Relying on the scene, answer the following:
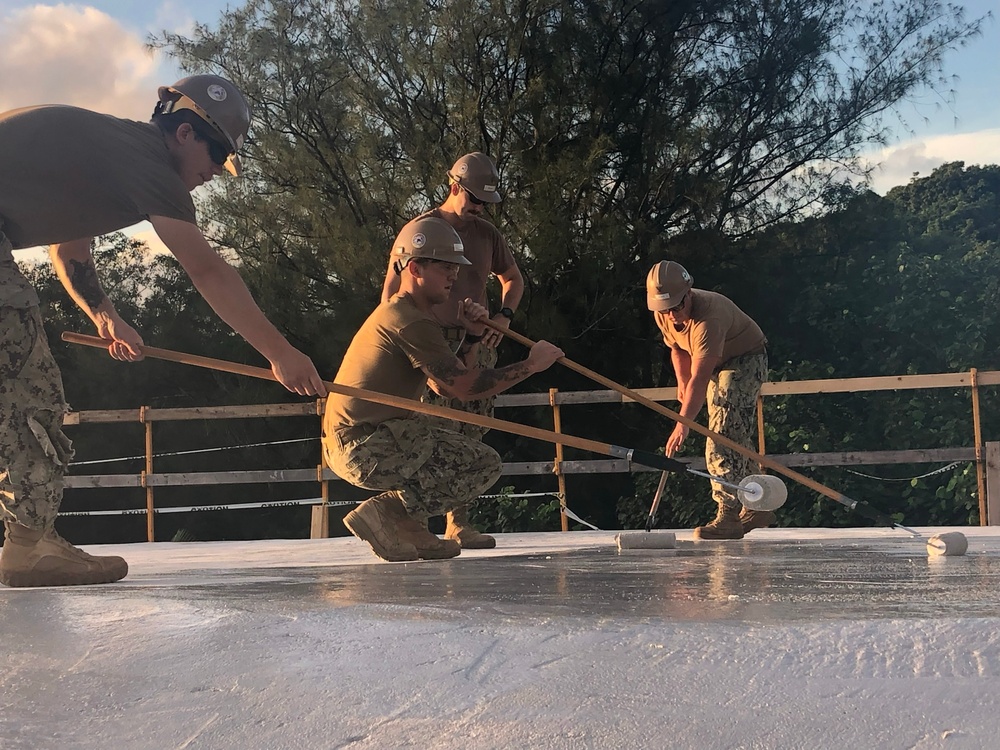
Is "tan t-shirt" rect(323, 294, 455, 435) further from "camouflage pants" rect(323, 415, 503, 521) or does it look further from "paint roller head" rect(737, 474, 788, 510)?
"paint roller head" rect(737, 474, 788, 510)

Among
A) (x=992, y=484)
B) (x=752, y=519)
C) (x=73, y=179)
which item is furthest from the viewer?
(x=992, y=484)

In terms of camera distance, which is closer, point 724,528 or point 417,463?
point 417,463

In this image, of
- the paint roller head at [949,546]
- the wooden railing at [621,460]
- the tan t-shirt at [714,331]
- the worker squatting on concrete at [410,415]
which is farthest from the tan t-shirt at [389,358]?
the wooden railing at [621,460]

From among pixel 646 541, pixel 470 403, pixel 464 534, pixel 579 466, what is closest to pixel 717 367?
pixel 646 541

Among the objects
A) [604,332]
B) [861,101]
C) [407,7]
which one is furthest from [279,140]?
[861,101]

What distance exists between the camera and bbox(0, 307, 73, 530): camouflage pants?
9.77 feet

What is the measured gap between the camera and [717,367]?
5.53 m

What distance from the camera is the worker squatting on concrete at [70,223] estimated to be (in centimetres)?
291

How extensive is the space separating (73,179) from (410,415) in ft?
5.09

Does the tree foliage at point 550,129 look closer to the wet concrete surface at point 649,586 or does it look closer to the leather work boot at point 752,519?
the leather work boot at point 752,519

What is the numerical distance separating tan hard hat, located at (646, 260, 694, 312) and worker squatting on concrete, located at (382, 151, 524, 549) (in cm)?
66

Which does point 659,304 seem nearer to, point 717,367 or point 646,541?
point 717,367

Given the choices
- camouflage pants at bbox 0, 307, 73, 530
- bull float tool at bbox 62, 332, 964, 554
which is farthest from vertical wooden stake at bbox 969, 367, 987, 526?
camouflage pants at bbox 0, 307, 73, 530

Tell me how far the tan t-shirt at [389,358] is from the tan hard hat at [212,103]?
985 mm
